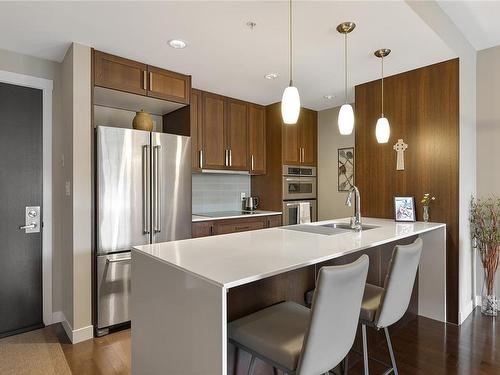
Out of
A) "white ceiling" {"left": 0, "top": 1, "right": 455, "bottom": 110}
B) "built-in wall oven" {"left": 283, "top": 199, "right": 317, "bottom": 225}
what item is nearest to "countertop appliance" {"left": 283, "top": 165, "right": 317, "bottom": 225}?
"built-in wall oven" {"left": 283, "top": 199, "right": 317, "bottom": 225}

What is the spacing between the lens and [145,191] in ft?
9.12

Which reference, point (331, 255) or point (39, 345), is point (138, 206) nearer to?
point (39, 345)

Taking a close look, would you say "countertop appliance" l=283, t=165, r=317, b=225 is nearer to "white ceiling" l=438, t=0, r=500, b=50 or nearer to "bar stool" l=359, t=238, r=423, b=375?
"white ceiling" l=438, t=0, r=500, b=50

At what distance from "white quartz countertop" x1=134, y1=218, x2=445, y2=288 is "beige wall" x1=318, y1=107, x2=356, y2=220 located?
2.27 meters

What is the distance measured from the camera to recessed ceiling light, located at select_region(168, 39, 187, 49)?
241 centimetres

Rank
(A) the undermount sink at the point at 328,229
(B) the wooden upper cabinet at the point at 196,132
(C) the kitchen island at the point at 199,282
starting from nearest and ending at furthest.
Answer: (C) the kitchen island at the point at 199,282, (A) the undermount sink at the point at 328,229, (B) the wooden upper cabinet at the point at 196,132

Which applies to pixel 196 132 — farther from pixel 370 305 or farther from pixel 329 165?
pixel 370 305

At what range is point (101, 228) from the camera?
256 centimetres

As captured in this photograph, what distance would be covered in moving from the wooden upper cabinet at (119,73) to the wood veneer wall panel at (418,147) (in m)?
2.30

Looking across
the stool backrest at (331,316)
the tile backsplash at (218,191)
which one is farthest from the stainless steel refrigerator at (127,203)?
the stool backrest at (331,316)

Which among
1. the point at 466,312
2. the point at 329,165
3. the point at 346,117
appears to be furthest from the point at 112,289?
the point at 329,165

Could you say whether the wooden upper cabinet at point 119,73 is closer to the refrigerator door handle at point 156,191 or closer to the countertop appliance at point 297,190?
the refrigerator door handle at point 156,191

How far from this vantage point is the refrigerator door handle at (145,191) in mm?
2770

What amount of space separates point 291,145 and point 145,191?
226 cm
